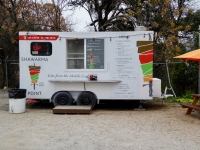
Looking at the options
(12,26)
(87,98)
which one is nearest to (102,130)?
(87,98)

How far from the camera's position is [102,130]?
276 inches

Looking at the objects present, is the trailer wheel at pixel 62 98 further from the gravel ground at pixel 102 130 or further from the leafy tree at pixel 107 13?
the leafy tree at pixel 107 13

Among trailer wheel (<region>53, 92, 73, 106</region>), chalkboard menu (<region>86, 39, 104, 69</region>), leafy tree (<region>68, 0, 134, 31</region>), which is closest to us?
chalkboard menu (<region>86, 39, 104, 69</region>)

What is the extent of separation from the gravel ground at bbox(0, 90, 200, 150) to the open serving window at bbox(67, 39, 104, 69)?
1.55 metres

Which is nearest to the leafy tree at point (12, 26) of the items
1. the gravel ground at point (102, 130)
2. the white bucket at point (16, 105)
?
the gravel ground at point (102, 130)

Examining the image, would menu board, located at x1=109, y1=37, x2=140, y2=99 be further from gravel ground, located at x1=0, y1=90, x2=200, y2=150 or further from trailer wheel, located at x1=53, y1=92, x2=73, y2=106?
trailer wheel, located at x1=53, y1=92, x2=73, y2=106

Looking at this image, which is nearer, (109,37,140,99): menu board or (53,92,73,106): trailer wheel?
(109,37,140,99): menu board

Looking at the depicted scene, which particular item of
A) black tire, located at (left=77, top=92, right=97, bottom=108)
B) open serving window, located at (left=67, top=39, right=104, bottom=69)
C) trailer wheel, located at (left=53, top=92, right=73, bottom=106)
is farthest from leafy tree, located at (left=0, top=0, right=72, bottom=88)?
black tire, located at (left=77, top=92, right=97, bottom=108)

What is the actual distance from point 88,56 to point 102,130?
10.8 ft

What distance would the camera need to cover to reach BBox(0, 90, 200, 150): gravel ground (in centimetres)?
582

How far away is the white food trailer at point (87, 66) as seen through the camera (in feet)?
31.1

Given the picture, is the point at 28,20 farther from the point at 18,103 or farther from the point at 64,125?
the point at 64,125

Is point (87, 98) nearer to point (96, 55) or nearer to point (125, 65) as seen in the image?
point (96, 55)

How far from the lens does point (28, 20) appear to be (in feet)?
51.3
